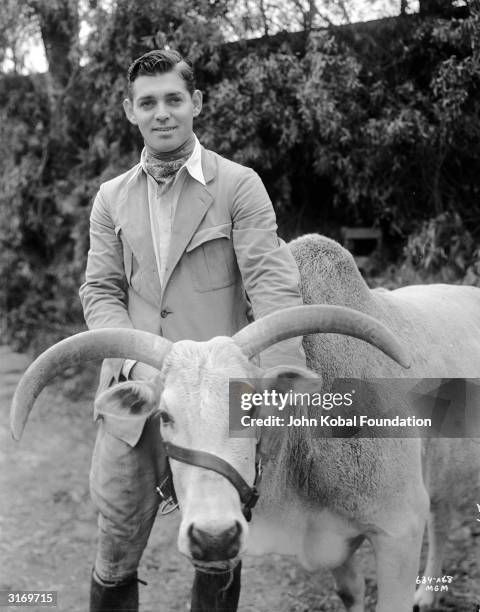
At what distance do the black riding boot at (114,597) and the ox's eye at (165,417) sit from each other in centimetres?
101

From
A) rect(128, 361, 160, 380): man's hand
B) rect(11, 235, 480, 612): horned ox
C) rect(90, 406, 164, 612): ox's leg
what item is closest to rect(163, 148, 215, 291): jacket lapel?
rect(128, 361, 160, 380): man's hand

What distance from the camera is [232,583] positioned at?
3166mm

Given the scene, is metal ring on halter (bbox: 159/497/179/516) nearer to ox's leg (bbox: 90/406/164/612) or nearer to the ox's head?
ox's leg (bbox: 90/406/164/612)

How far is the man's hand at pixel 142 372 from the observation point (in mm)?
2697

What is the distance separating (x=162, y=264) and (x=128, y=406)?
2.03ft

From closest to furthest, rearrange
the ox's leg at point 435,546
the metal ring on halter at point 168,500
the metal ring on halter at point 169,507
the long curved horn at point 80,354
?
the long curved horn at point 80,354
the metal ring on halter at point 168,500
the metal ring on halter at point 169,507
the ox's leg at point 435,546

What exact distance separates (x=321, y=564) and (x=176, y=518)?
2476 mm

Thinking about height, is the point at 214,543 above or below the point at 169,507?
above

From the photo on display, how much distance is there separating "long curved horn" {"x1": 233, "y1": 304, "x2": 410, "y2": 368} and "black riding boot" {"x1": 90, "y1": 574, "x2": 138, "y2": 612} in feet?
4.14

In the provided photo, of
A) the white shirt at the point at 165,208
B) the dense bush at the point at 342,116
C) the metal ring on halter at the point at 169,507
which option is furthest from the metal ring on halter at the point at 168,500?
the dense bush at the point at 342,116

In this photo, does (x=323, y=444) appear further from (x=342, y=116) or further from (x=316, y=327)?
(x=342, y=116)

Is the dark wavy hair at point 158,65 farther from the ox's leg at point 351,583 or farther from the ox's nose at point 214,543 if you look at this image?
the ox's leg at point 351,583

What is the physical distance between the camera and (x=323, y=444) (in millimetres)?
2939

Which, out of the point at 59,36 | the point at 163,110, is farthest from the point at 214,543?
the point at 59,36
